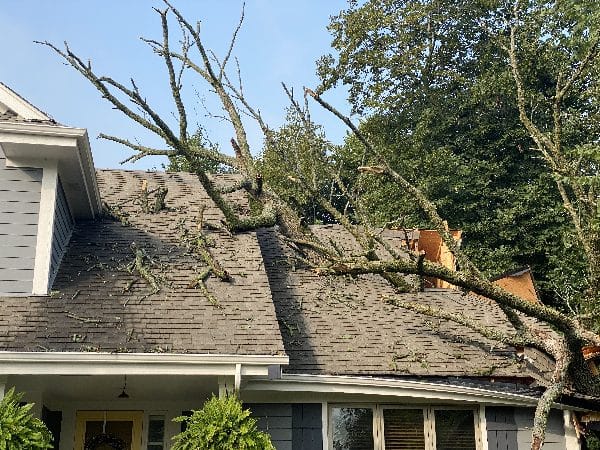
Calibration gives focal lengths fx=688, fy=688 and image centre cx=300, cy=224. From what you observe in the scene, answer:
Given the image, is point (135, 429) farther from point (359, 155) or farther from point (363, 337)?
point (359, 155)

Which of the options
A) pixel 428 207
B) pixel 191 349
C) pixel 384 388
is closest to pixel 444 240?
pixel 428 207

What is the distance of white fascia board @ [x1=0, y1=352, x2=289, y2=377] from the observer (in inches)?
268

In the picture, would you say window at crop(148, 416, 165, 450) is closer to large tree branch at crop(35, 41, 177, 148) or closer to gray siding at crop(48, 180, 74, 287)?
gray siding at crop(48, 180, 74, 287)

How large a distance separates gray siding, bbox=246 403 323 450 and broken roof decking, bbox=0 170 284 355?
97 centimetres

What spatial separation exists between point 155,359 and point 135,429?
6.57 feet

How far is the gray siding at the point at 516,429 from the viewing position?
8398 millimetres

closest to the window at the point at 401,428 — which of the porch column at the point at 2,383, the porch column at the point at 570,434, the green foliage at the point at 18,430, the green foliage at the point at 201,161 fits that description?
the porch column at the point at 570,434

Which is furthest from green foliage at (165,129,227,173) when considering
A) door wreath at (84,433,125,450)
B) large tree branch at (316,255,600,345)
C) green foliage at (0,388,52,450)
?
green foliage at (0,388,52,450)

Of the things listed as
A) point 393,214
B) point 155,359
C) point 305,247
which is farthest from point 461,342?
point 393,214

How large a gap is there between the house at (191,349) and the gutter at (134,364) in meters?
0.01

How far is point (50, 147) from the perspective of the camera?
829cm

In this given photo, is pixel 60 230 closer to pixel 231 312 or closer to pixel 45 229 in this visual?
pixel 45 229

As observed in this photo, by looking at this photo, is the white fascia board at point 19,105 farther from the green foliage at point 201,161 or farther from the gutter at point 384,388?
the green foliage at point 201,161

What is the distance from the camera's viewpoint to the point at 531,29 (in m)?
22.3
